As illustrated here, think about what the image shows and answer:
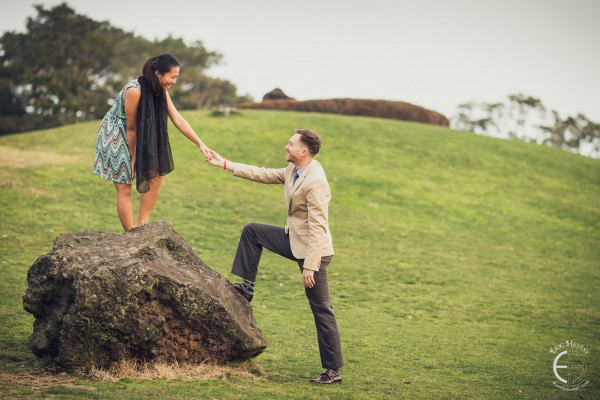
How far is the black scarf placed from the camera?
8656 millimetres

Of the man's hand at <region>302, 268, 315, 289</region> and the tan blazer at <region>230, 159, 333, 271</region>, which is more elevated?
the tan blazer at <region>230, 159, 333, 271</region>

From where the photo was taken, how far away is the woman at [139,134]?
28.3ft

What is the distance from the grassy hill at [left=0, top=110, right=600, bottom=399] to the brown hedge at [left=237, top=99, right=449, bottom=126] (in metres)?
5.01

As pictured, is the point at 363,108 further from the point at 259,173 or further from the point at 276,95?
the point at 259,173

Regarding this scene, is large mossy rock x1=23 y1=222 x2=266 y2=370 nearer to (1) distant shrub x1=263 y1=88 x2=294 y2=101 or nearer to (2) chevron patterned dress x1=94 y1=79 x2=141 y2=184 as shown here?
(2) chevron patterned dress x1=94 y1=79 x2=141 y2=184

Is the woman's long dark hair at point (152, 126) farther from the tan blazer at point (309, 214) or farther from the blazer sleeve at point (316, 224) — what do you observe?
the blazer sleeve at point (316, 224)

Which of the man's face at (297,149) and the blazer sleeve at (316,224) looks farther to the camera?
the man's face at (297,149)

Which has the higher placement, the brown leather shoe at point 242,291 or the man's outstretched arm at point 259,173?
the man's outstretched arm at point 259,173

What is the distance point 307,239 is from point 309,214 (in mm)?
349

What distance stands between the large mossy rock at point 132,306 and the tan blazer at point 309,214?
1.06 metres

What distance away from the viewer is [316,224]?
7.86 meters
